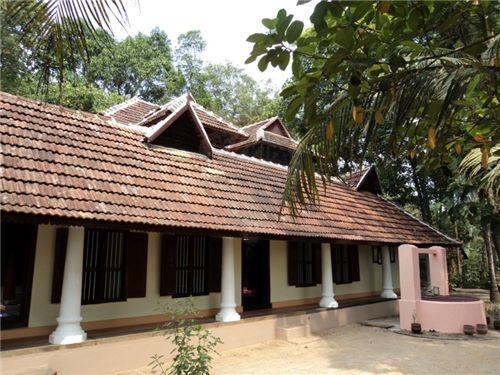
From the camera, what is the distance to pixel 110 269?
7.38 metres

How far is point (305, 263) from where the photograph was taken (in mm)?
11734

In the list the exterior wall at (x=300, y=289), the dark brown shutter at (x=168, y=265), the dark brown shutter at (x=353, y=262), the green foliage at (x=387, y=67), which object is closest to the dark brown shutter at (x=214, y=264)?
the dark brown shutter at (x=168, y=265)

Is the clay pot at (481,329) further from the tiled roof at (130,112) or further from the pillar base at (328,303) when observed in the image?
the tiled roof at (130,112)

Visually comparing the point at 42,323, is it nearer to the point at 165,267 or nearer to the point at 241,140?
the point at 165,267

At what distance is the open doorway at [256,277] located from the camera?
10.4m

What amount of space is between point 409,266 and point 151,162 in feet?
23.6

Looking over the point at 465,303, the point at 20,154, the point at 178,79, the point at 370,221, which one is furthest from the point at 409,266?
the point at 178,79

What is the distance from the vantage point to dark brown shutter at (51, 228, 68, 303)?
6641mm

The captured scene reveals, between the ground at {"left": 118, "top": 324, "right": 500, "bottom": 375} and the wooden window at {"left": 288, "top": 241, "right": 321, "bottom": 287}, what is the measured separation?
6.50ft

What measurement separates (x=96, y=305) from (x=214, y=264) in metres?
2.71

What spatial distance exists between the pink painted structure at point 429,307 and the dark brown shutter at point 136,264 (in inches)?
271

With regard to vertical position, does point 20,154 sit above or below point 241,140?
below

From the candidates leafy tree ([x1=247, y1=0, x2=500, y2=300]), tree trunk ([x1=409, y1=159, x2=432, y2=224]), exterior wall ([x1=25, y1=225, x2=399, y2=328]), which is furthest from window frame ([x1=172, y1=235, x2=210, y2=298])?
tree trunk ([x1=409, y1=159, x2=432, y2=224])

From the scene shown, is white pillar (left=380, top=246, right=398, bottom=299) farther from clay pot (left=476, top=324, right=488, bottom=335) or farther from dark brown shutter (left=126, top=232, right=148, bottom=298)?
dark brown shutter (left=126, top=232, right=148, bottom=298)
